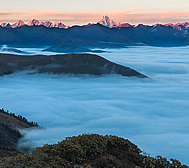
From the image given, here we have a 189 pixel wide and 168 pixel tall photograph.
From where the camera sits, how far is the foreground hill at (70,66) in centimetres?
18762

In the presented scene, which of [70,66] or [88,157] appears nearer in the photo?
[88,157]

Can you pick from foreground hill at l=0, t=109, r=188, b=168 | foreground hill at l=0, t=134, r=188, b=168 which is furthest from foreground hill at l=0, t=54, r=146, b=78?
foreground hill at l=0, t=109, r=188, b=168

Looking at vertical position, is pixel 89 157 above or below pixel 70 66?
above

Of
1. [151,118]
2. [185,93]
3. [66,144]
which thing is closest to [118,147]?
[66,144]

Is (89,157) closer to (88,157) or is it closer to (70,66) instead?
(88,157)

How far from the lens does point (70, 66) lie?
190875 mm

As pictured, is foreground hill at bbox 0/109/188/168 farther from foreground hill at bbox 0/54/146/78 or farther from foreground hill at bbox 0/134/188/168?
foreground hill at bbox 0/54/146/78

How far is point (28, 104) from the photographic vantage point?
115 meters

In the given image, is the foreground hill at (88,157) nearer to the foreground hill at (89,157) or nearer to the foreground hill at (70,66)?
the foreground hill at (89,157)

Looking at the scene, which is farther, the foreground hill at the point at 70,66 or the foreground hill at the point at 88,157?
the foreground hill at the point at 70,66

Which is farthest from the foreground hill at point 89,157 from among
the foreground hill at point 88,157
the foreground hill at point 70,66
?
the foreground hill at point 70,66

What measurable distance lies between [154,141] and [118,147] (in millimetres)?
42882

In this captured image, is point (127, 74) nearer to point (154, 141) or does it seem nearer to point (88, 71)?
point (88, 71)

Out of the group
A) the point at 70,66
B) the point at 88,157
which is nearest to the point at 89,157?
the point at 88,157
